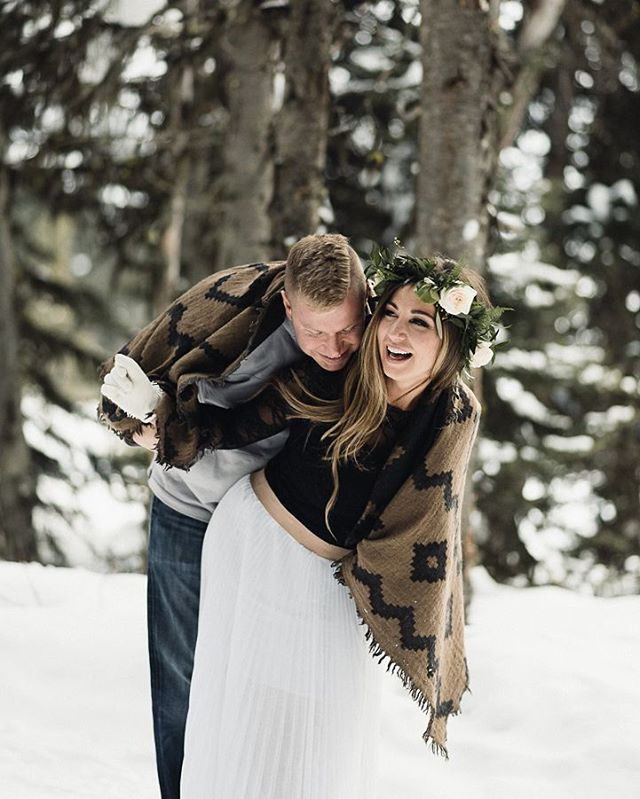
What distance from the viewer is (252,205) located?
6.25 m

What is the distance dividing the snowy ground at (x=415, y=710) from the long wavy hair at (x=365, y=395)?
153cm

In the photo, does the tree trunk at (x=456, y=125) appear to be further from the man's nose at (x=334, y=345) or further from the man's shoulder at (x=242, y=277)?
the man's nose at (x=334, y=345)

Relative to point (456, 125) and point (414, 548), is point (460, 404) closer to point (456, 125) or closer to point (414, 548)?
point (414, 548)

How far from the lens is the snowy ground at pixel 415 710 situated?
11.8 ft

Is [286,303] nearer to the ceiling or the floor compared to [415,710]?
nearer to the ceiling

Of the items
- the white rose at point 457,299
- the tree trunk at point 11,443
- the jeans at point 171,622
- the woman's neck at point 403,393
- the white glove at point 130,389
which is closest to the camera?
the white rose at point 457,299

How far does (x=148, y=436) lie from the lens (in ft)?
9.18

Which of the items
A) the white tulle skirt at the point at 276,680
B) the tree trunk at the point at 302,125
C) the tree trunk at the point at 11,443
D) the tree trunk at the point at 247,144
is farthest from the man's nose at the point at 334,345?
the tree trunk at the point at 11,443

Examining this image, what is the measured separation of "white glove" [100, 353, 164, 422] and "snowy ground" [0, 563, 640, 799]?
1.49 meters

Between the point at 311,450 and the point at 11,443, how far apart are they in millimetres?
6897

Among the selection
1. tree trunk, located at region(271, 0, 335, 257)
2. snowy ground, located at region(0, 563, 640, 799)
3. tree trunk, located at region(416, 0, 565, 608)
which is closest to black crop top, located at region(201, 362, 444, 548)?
snowy ground, located at region(0, 563, 640, 799)

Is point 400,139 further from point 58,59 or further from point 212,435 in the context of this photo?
point 212,435

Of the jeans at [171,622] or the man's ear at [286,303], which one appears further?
the jeans at [171,622]

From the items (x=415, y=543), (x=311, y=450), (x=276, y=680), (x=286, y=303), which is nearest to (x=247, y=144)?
(x=286, y=303)
